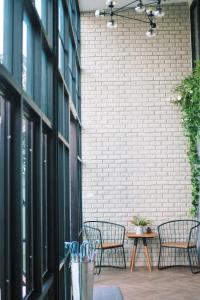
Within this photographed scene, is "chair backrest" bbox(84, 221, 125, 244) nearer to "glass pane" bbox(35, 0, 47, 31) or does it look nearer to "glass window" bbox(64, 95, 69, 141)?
"glass window" bbox(64, 95, 69, 141)

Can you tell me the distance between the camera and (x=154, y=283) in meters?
5.34

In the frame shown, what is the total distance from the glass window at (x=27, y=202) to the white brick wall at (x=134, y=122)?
4289 mm

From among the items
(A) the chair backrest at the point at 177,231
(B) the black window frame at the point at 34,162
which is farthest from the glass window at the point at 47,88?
(A) the chair backrest at the point at 177,231

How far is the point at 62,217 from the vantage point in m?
3.76

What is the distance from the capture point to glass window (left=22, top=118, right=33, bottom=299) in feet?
7.59

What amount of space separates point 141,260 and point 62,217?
10.7 feet

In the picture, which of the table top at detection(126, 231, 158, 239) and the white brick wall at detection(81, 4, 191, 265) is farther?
the white brick wall at detection(81, 4, 191, 265)

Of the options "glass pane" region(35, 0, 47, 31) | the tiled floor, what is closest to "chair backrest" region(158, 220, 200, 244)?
the tiled floor

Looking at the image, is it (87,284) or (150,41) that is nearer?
(87,284)

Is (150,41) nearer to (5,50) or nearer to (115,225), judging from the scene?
(115,225)

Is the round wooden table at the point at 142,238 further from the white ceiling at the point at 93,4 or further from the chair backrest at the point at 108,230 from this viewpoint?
the white ceiling at the point at 93,4

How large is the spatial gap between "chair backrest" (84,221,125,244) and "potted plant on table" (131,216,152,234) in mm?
275

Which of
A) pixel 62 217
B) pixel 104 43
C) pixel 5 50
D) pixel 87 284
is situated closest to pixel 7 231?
pixel 87 284

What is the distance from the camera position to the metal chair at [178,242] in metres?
6.40
